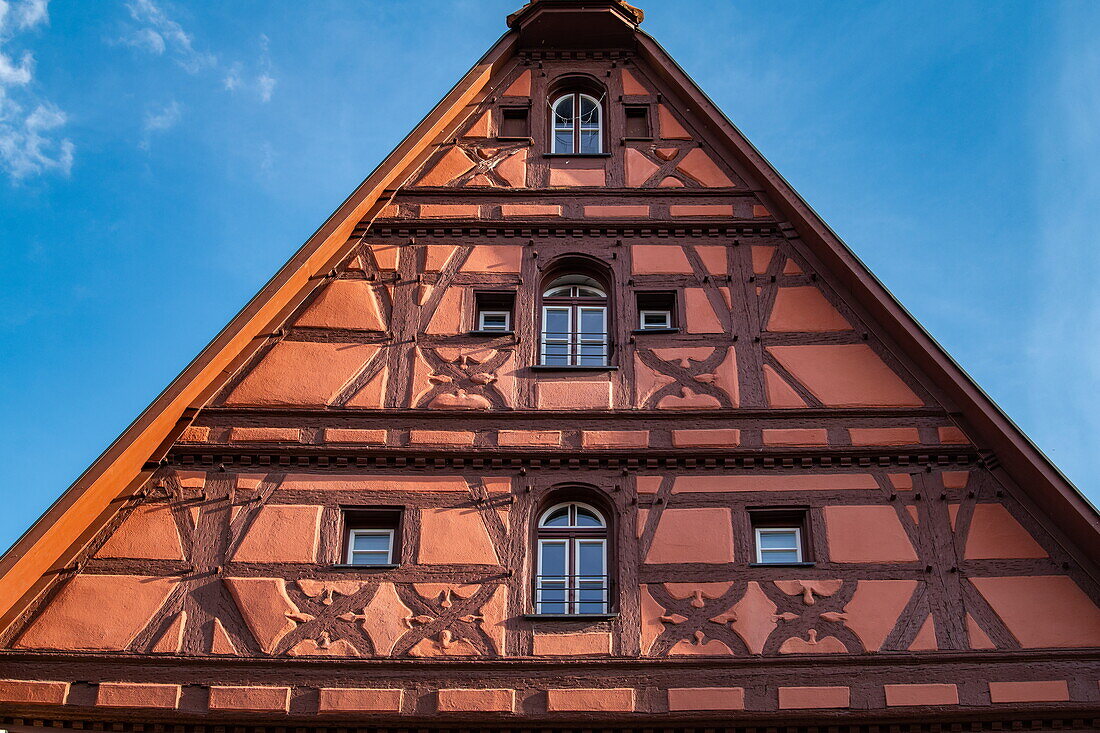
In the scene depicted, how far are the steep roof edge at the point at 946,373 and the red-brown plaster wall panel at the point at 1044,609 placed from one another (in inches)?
11.6

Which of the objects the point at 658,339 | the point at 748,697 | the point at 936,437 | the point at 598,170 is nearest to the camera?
the point at 748,697

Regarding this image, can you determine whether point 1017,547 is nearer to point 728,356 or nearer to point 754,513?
point 754,513

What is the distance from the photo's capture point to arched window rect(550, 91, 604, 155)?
14805 millimetres

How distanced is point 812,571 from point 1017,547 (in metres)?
1.57

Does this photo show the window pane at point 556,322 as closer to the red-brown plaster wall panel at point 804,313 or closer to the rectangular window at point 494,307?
the rectangular window at point 494,307

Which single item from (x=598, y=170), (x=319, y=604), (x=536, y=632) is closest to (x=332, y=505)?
(x=319, y=604)

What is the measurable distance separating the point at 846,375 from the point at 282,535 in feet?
15.8

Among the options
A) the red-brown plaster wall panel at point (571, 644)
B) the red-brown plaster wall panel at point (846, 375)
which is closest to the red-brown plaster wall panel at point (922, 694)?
the red-brown plaster wall panel at point (571, 644)

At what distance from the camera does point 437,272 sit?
13266 millimetres

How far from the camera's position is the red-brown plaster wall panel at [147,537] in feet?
36.1

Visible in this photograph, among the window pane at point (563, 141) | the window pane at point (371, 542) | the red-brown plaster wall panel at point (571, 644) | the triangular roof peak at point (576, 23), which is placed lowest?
the red-brown plaster wall panel at point (571, 644)

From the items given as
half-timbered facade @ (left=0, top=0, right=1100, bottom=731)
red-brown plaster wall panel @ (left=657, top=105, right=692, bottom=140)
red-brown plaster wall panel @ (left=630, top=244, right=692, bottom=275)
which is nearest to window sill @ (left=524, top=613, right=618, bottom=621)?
half-timbered facade @ (left=0, top=0, right=1100, bottom=731)

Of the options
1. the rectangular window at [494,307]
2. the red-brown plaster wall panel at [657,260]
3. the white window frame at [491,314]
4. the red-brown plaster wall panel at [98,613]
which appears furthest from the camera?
the red-brown plaster wall panel at [657,260]

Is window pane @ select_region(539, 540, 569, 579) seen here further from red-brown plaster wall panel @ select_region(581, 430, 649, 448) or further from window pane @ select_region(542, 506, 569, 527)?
red-brown plaster wall panel @ select_region(581, 430, 649, 448)
